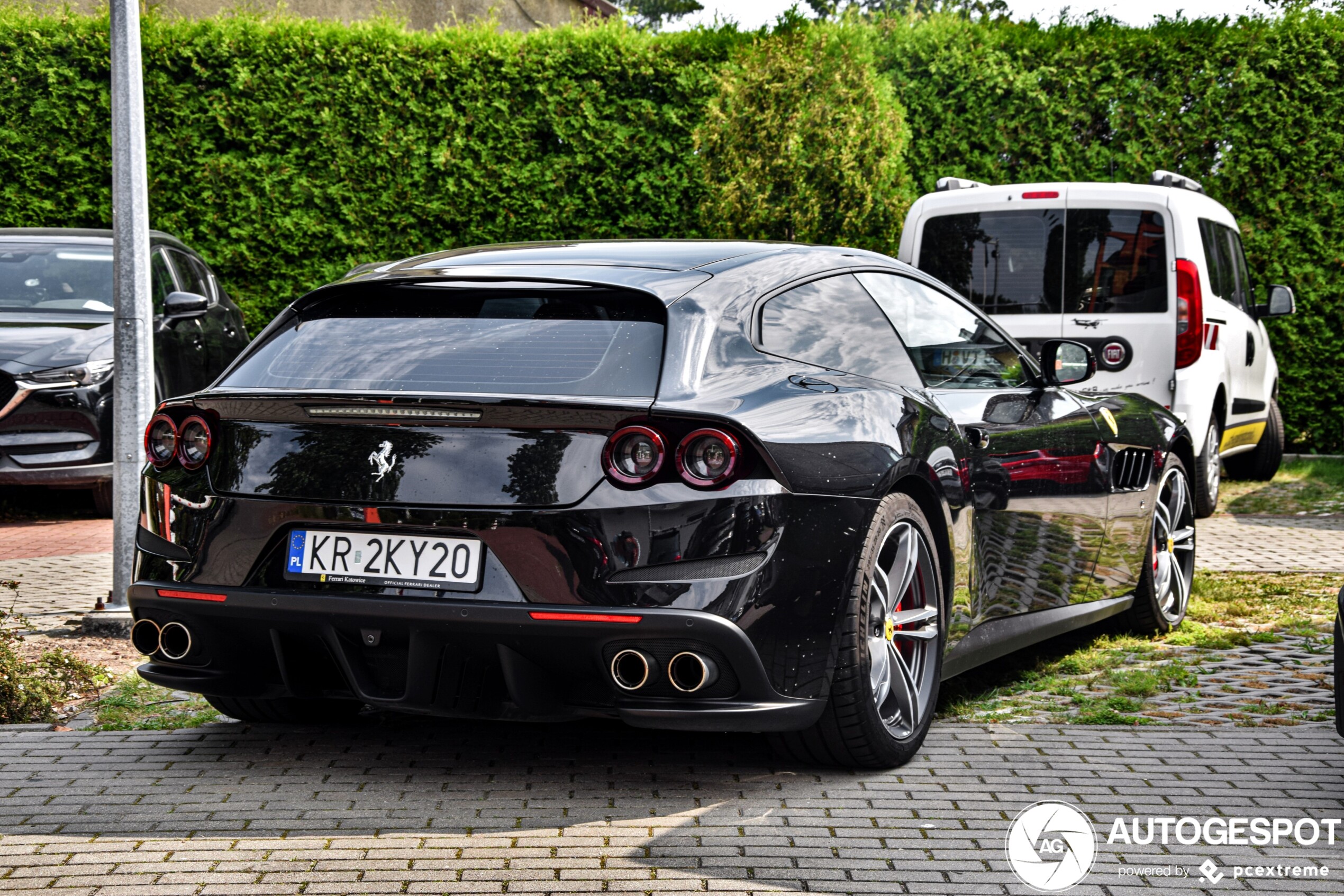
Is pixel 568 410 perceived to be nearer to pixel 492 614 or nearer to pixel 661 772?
pixel 492 614

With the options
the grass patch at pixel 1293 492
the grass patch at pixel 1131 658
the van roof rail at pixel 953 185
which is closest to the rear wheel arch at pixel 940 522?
the grass patch at pixel 1131 658

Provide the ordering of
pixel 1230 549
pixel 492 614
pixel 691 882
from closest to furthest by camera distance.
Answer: pixel 691 882 < pixel 492 614 < pixel 1230 549

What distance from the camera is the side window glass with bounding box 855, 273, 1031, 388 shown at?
4.88 meters

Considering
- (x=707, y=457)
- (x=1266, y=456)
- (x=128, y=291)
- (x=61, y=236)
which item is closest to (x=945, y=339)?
(x=707, y=457)

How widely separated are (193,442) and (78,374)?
6.07m

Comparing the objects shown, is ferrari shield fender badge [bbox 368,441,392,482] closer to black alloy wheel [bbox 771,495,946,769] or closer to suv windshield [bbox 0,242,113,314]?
black alloy wheel [bbox 771,495,946,769]

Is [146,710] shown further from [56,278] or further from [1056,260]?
[1056,260]

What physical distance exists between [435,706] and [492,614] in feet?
1.16

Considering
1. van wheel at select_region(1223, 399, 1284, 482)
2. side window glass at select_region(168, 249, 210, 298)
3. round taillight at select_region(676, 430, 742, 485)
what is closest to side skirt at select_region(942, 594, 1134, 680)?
round taillight at select_region(676, 430, 742, 485)

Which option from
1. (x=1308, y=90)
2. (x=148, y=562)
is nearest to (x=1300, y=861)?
(x=148, y=562)

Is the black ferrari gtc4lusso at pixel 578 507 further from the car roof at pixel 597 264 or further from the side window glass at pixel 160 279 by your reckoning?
the side window glass at pixel 160 279

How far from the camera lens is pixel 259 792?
4051 mm

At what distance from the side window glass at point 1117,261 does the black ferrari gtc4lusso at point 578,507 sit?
5192mm

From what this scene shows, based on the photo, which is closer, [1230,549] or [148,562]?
[148,562]
